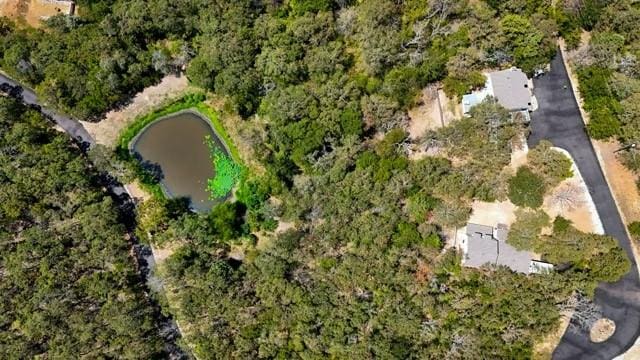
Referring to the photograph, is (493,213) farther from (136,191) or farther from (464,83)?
(136,191)

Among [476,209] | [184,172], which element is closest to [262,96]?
[184,172]

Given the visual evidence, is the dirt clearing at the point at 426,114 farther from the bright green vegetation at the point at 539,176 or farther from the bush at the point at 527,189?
the bright green vegetation at the point at 539,176

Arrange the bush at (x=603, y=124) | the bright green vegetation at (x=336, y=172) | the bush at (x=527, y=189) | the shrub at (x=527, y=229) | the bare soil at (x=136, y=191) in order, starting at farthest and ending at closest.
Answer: the bare soil at (x=136, y=191), the bush at (x=603, y=124), the bush at (x=527, y=189), the shrub at (x=527, y=229), the bright green vegetation at (x=336, y=172)

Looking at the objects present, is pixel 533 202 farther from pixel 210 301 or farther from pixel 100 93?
pixel 100 93

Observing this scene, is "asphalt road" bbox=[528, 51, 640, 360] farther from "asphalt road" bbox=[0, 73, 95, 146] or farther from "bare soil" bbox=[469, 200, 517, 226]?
"asphalt road" bbox=[0, 73, 95, 146]

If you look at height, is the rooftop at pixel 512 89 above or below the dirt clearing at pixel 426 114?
below

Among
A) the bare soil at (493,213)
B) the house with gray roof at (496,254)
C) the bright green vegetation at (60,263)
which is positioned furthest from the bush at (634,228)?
the bright green vegetation at (60,263)

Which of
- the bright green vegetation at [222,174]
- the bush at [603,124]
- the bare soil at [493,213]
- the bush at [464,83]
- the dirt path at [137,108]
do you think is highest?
the dirt path at [137,108]

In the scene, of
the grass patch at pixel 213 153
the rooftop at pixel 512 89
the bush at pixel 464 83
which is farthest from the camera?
the grass patch at pixel 213 153

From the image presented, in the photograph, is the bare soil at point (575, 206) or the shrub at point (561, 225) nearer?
the shrub at point (561, 225)
